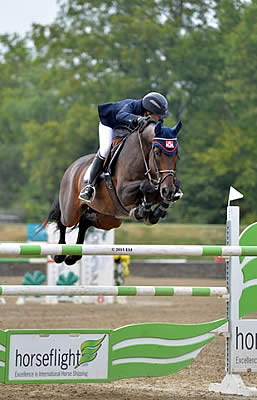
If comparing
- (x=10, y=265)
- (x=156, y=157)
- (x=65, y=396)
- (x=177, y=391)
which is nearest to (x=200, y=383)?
(x=177, y=391)

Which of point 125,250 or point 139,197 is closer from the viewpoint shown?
point 125,250

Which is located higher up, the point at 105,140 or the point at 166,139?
the point at 105,140

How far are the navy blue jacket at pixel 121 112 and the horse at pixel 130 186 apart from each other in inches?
6.5

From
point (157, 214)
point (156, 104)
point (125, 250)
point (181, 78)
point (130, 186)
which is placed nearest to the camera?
point (125, 250)

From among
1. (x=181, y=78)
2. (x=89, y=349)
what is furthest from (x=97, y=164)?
(x=181, y=78)

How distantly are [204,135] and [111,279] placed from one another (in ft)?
56.7

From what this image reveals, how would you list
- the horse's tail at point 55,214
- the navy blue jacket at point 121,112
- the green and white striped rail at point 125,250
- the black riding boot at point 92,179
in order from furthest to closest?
the horse's tail at point 55,214, the black riding boot at point 92,179, the navy blue jacket at point 121,112, the green and white striped rail at point 125,250

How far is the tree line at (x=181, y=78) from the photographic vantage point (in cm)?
2639

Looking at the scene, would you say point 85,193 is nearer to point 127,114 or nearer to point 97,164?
point 97,164

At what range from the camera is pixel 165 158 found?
5.73m

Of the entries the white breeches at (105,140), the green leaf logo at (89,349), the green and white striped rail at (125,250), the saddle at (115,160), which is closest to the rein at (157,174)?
the saddle at (115,160)

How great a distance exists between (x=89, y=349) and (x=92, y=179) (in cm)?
185

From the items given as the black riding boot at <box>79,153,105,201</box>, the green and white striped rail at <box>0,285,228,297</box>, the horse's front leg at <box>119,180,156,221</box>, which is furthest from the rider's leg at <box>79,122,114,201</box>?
the green and white striped rail at <box>0,285,228,297</box>

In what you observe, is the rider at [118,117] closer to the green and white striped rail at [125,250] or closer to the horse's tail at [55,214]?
the horse's tail at [55,214]
